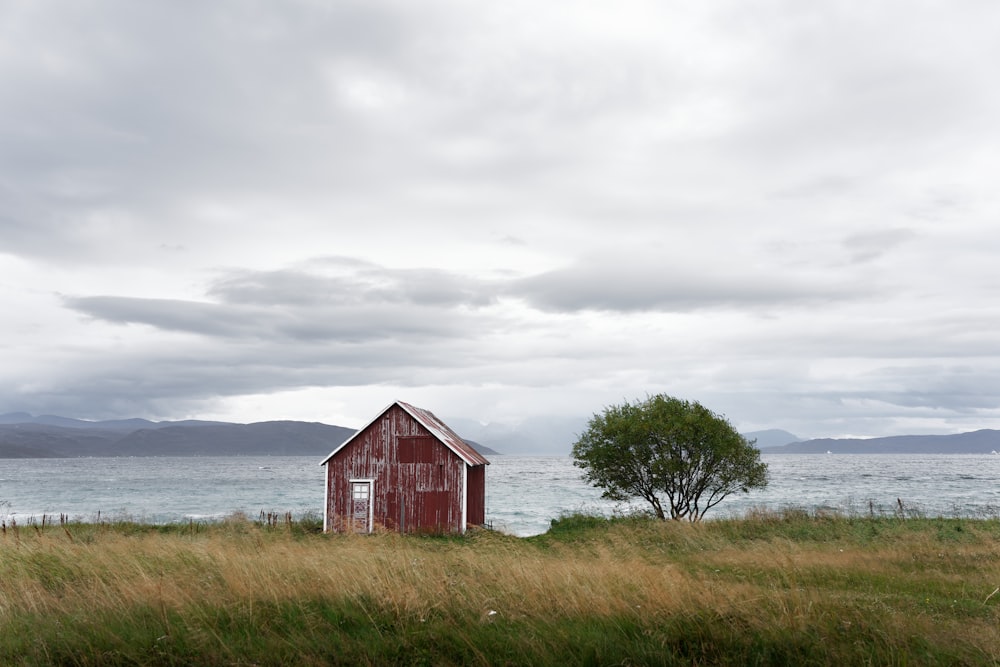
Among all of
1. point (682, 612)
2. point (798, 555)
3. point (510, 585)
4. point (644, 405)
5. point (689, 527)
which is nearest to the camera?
point (682, 612)

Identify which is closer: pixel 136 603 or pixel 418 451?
pixel 136 603

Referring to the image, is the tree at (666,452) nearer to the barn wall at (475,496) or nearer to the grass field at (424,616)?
the barn wall at (475,496)

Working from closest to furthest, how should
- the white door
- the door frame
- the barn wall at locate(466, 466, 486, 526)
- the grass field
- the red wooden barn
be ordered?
the grass field < the red wooden barn < the door frame < the white door < the barn wall at locate(466, 466, 486, 526)

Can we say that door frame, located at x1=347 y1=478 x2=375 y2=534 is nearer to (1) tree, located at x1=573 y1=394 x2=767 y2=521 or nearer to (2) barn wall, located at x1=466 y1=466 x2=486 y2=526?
(2) barn wall, located at x1=466 y1=466 x2=486 y2=526

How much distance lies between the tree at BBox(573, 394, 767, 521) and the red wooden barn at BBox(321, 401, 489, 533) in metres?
7.31

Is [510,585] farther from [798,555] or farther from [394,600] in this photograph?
[798,555]

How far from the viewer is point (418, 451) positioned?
36094 millimetres

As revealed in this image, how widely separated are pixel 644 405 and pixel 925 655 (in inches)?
1266

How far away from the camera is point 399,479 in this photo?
36.0 m

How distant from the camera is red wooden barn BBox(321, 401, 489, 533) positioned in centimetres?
3544

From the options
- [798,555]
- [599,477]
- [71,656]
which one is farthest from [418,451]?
[71,656]

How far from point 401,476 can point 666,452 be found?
45.6 feet

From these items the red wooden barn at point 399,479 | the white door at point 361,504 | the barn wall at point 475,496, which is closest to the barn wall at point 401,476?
the red wooden barn at point 399,479

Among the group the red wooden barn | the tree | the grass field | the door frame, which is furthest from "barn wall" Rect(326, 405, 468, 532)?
the grass field
